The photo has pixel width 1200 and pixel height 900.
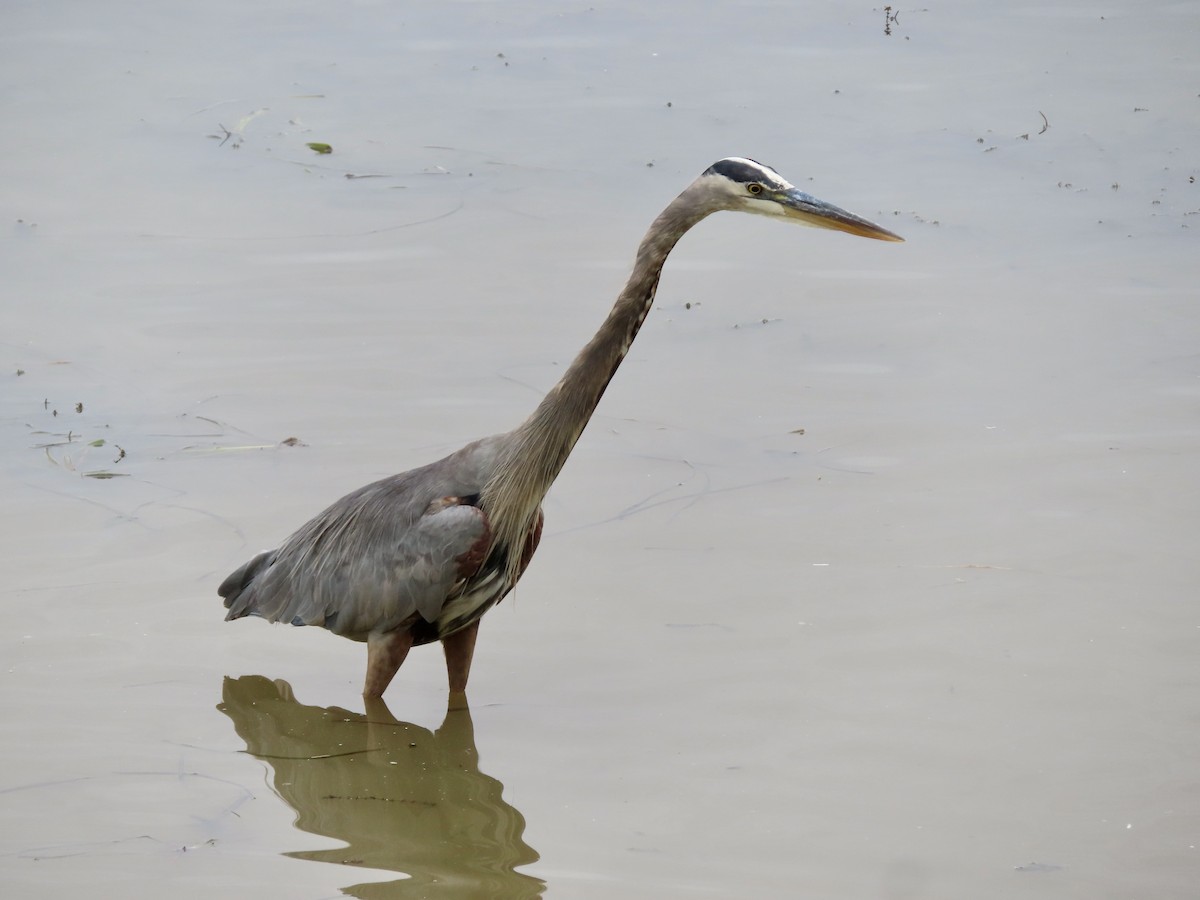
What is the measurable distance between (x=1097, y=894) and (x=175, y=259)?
7.41 meters

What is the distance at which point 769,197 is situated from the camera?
208 inches

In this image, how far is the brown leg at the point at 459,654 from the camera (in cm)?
583

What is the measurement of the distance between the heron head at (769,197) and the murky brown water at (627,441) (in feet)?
5.98

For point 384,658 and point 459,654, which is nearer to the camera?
point 384,658

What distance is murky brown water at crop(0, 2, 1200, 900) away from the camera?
5.16 m

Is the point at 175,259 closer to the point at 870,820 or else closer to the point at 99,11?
the point at 99,11

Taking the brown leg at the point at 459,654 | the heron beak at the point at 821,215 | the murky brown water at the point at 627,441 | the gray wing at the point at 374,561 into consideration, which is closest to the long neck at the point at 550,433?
the gray wing at the point at 374,561

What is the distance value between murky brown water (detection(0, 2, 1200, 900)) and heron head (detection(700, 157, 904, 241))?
5.98 feet

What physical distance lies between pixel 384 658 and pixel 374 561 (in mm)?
364

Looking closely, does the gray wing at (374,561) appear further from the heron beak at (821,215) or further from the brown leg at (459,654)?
the heron beak at (821,215)

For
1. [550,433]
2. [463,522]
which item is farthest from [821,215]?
[463,522]

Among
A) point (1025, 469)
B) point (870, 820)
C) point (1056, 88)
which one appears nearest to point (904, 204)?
point (1056, 88)

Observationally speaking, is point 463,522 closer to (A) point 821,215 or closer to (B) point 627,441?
(A) point 821,215

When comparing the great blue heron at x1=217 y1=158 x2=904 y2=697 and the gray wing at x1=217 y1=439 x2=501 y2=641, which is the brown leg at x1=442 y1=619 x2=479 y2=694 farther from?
the gray wing at x1=217 y1=439 x2=501 y2=641
